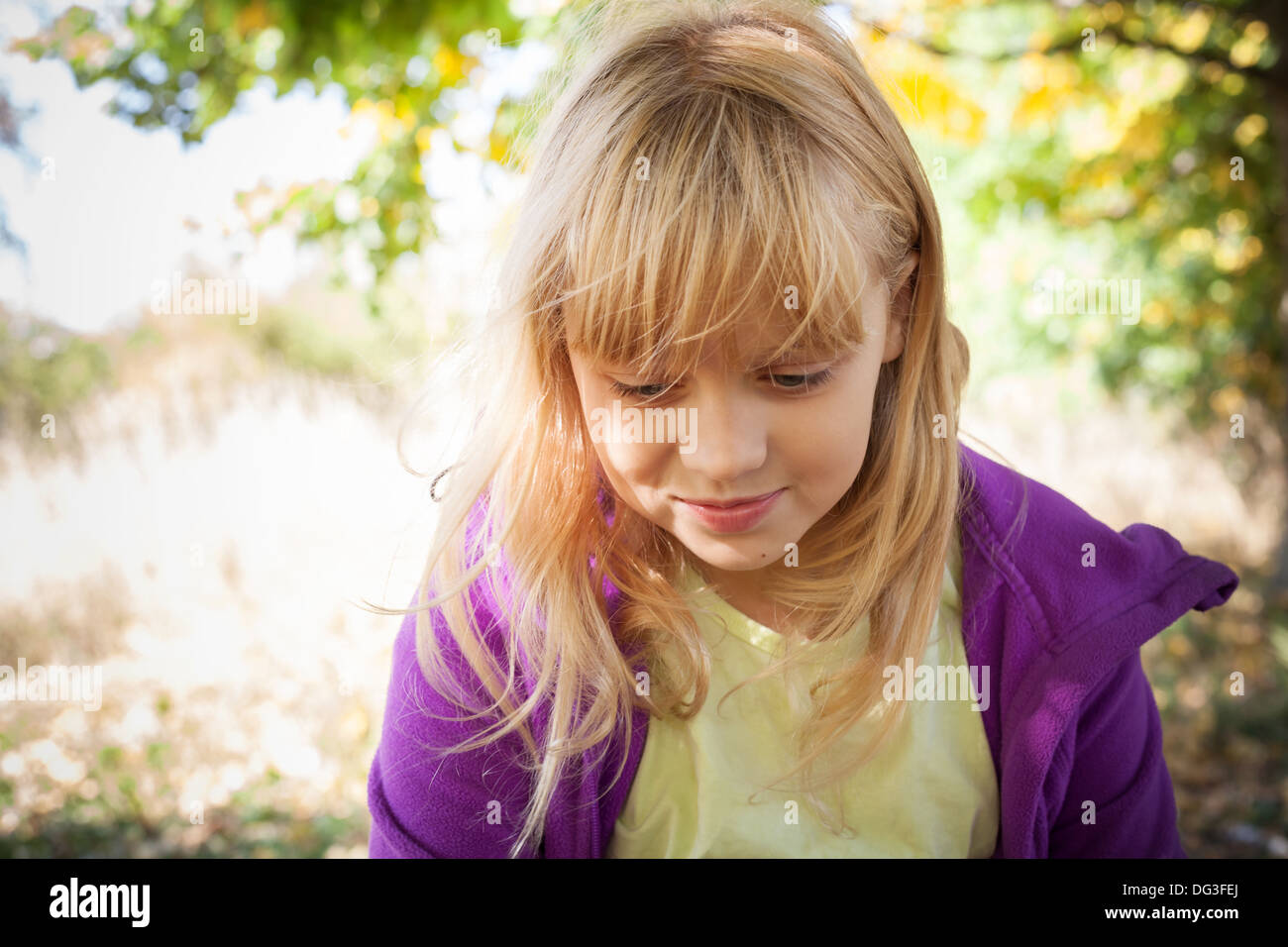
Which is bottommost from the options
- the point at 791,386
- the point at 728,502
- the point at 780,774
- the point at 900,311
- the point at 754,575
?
the point at 780,774

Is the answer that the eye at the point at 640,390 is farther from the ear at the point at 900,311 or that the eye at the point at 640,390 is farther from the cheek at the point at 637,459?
the ear at the point at 900,311

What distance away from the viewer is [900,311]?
1.58 meters

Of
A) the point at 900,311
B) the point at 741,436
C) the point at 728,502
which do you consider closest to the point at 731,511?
the point at 728,502

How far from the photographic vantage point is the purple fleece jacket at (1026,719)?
161 centimetres

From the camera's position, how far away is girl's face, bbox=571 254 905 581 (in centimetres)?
134

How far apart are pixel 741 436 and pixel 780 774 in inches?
25.5

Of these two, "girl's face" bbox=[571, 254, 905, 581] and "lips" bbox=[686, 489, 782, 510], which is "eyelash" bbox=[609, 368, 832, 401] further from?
"lips" bbox=[686, 489, 782, 510]

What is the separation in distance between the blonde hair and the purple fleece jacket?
0.16 ft

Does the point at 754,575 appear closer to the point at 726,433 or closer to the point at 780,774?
the point at 780,774

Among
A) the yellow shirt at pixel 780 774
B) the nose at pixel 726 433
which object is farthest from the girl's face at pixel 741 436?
the yellow shirt at pixel 780 774

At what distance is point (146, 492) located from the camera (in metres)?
5.35

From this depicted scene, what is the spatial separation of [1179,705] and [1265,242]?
2578mm

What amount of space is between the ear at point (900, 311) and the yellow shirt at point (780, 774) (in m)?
0.47
